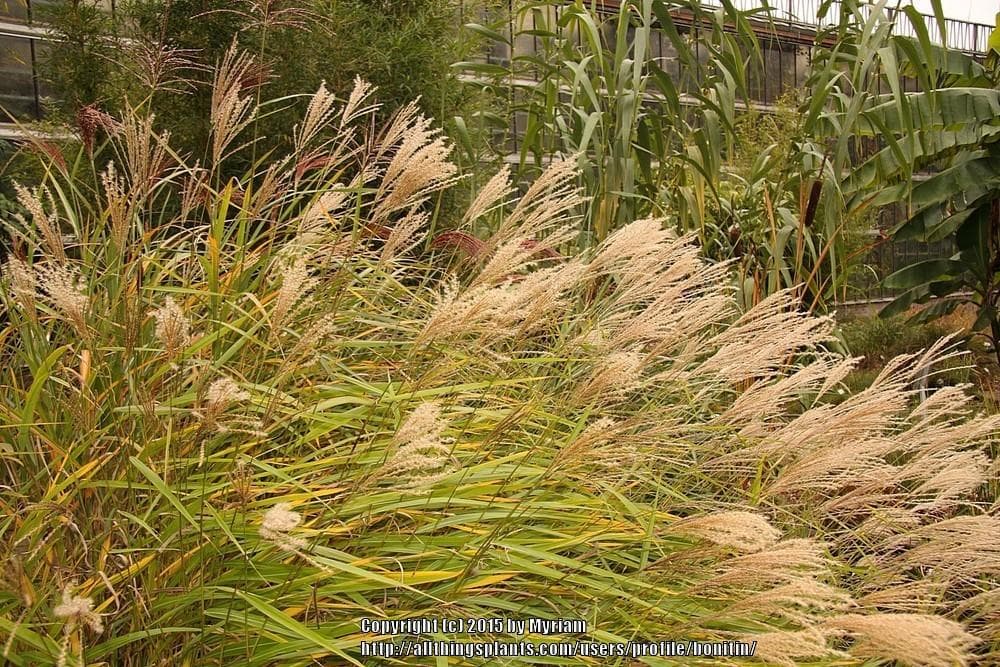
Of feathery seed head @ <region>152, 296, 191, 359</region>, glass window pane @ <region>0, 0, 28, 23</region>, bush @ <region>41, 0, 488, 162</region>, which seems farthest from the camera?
glass window pane @ <region>0, 0, 28, 23</region>

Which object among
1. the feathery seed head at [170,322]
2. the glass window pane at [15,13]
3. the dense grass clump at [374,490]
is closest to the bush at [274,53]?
the dense grass clump at [374,490]

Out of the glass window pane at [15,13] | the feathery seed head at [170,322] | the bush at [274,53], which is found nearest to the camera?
the feathery seed head at [170,322]

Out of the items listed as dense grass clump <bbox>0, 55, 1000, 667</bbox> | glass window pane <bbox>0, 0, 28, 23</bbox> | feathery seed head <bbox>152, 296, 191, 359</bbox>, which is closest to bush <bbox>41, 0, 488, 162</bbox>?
dense grass clump <bbox>0, 55, 1000, 667</bbox>

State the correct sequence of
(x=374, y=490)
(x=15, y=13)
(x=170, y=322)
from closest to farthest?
(x=170, y=322), (x=374, y=490), (x=15, y=13)

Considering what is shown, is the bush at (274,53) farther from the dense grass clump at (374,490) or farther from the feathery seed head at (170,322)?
the feathery seed head at (170,322)

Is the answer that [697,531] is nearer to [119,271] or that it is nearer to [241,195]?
[119,271]

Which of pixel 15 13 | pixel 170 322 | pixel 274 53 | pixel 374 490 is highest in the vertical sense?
pixel 15 13

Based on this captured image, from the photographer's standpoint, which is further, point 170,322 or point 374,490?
point 374,490

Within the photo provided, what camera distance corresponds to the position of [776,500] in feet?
5.97

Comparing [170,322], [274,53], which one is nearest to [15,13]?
[274,53]

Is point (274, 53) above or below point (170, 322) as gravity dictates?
above

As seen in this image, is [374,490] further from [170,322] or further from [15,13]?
[15,13]

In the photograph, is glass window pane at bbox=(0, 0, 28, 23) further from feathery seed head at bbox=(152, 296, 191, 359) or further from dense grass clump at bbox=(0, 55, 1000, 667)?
feathery seed head at bbox=(152, 296, 191, 359)

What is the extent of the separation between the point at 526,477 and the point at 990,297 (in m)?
5.32
